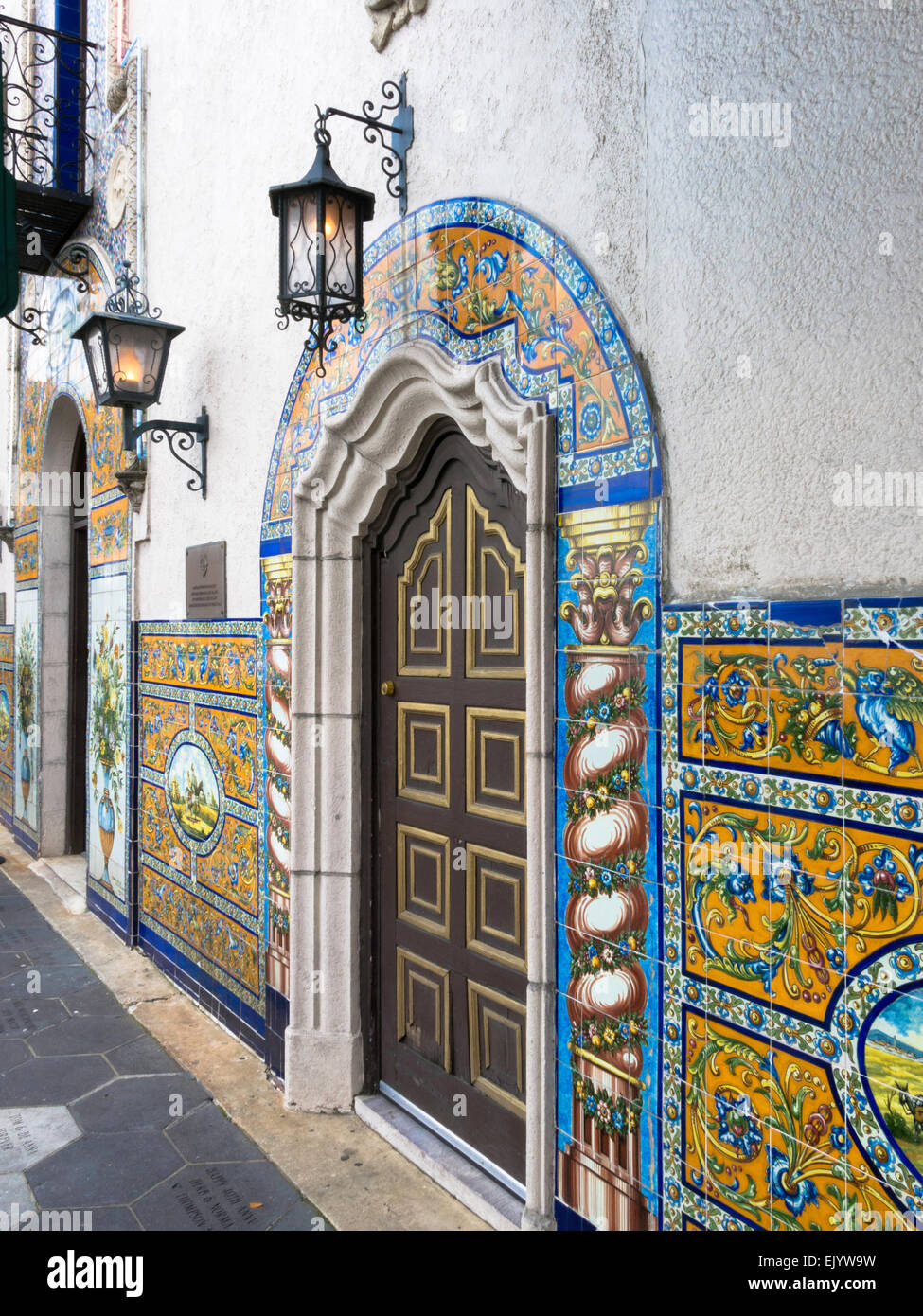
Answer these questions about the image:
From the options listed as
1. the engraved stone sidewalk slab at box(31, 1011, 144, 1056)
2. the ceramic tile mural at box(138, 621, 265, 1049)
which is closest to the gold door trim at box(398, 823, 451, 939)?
the ceramic tile mural at box(138, 621, 265, 1049)

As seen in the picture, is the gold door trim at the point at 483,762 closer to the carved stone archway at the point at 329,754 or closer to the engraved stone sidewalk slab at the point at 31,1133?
the carved stone archway at the point at 329,754

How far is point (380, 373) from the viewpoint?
3.24 meters

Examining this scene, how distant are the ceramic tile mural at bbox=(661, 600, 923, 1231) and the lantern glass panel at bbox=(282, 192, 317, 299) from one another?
173 cm

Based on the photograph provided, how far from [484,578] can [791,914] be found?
1.49m

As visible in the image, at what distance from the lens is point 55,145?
6703mm

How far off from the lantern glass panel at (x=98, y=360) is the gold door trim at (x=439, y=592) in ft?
6.96

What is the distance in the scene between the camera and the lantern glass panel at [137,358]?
456 cm

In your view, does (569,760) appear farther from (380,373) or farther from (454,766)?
(380,373)

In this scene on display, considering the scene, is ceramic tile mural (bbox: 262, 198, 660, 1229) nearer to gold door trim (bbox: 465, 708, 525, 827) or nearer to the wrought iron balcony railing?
gold door trim (bbox: 465, 708, 525, 827)

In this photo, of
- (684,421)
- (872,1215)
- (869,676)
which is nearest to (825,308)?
(684,421)

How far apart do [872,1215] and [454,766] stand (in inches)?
67.7

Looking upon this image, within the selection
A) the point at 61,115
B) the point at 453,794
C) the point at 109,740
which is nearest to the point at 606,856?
the point at 453,794

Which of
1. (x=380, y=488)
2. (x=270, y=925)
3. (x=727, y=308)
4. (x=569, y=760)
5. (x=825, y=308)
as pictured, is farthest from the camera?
(x=270, y=925)

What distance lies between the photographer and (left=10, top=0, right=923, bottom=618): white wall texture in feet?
5.69
